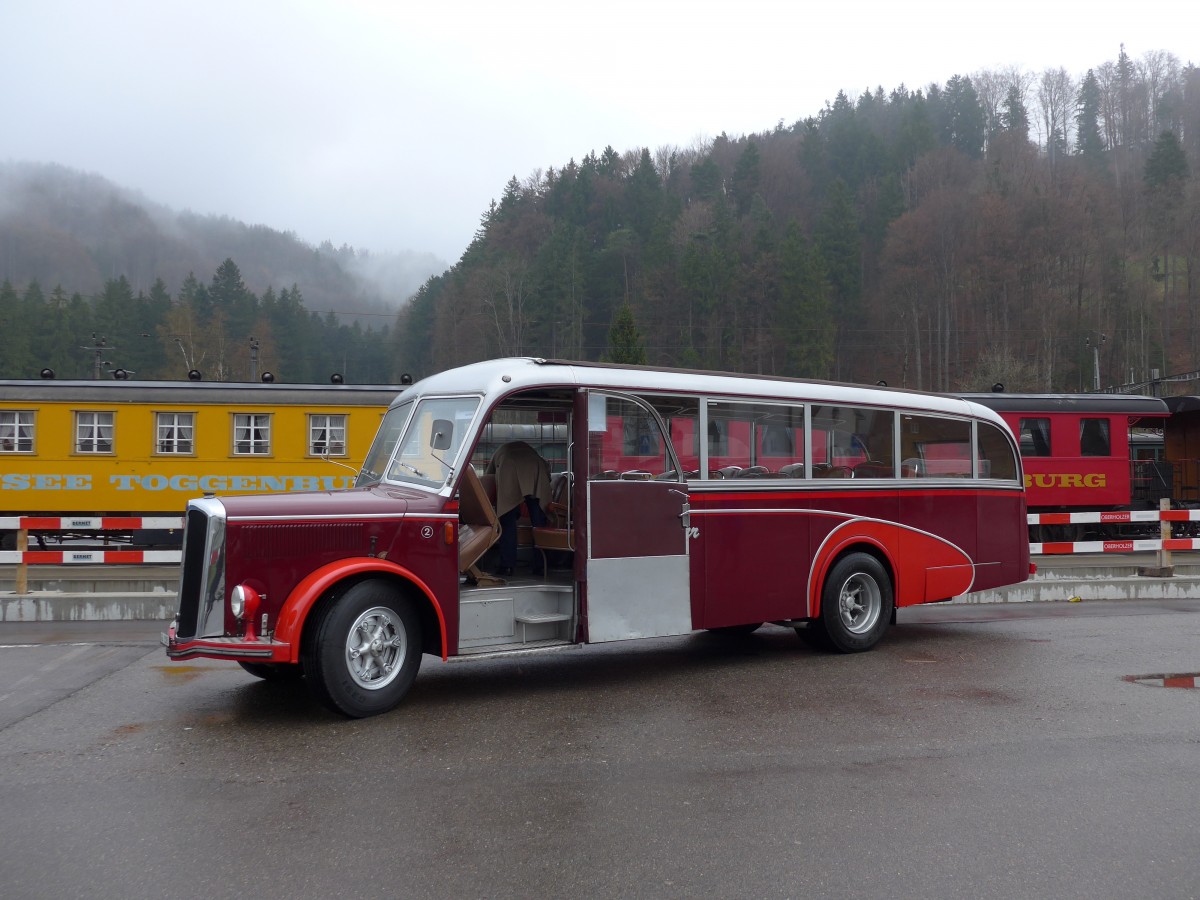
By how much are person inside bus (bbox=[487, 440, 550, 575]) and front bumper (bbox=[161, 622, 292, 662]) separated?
2.11 meters

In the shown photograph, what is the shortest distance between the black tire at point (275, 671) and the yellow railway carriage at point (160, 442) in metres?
11.6

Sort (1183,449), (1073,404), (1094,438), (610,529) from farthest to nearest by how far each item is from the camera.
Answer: (1183,449), (1094,438), (1073,404), (610,529)

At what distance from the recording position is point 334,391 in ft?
66.1

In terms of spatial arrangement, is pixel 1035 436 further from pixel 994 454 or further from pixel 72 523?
pixel 72 523

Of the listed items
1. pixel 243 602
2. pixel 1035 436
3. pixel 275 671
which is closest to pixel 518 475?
pixel 275 671

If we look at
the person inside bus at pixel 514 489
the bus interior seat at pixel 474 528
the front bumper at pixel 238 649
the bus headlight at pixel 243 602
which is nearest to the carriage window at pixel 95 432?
the person inside bus at pixel 514 489

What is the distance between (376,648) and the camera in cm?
660

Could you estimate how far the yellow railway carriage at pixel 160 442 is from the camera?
19.2 m

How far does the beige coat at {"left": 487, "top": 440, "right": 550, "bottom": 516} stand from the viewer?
7.88 metres

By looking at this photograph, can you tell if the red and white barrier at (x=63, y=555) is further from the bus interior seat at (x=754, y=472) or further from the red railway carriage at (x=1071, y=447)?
the red railway carriage at (x=1071, y=447)

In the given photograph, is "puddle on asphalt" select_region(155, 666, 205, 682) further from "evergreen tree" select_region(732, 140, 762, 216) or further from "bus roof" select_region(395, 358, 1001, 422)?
"evergreen tree" select_region(732, 140, 762, 216)

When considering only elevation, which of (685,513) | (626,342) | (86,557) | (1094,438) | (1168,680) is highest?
(626,342)

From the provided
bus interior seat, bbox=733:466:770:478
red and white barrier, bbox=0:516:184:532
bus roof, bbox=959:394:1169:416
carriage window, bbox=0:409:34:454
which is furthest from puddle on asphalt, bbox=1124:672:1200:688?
carriage window, bbox=0:409:34:454

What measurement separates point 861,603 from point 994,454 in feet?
7.72
